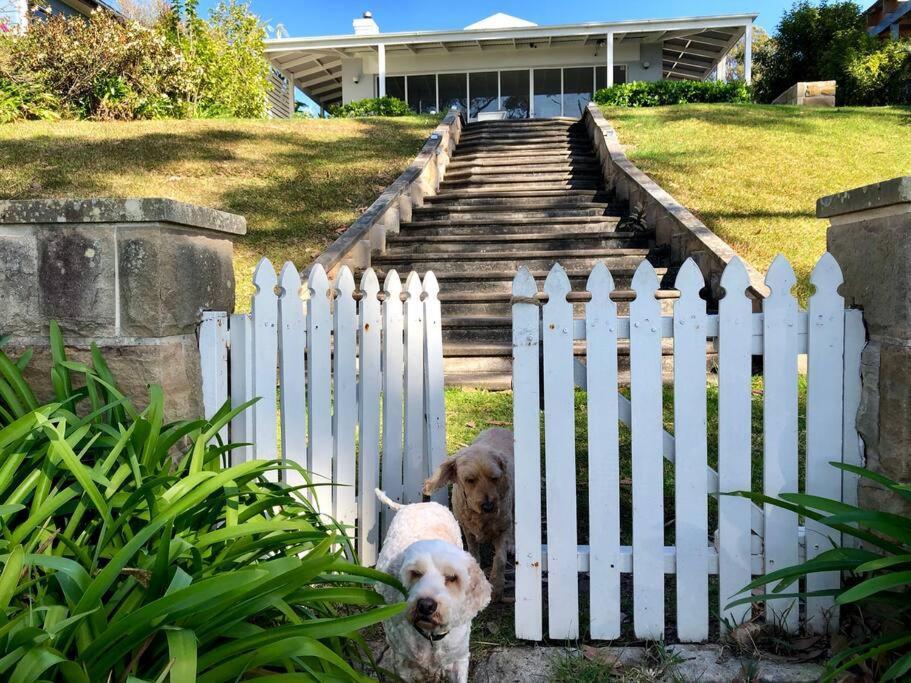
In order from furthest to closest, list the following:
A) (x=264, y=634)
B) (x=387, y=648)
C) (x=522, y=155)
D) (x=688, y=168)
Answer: (x=522, y=155)
(x=688, y=168)
(x=387, y=648)
(x=264, y=634)

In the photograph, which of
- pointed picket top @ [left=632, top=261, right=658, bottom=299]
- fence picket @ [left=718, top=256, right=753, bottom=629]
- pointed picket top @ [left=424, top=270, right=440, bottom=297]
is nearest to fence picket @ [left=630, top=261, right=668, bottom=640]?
pointed picket top @ [left=632, top=261, right=658, bottom=299]

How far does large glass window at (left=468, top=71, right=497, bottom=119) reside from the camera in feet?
80.5

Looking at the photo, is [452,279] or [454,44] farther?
[454,44]

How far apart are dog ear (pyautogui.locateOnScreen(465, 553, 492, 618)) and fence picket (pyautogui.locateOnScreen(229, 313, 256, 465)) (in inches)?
47.1

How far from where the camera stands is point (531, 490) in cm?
260

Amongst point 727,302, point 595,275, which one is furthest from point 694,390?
point 595,275

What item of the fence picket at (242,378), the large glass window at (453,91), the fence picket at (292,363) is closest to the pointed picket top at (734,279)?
the fence picket at (292,363)

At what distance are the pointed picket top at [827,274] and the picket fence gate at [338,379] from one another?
4.87 ft

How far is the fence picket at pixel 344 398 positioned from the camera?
2934mm

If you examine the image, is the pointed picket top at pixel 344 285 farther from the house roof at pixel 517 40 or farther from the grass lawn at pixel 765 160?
the house roof at pixel 517 40

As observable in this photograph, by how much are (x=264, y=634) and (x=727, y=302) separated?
1.85 m

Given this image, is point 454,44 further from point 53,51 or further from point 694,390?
point 694,390

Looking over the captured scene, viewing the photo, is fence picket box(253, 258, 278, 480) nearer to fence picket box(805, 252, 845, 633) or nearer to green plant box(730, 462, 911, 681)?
green plant box(730, 462, 911, 681)

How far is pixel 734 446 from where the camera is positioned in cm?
257
